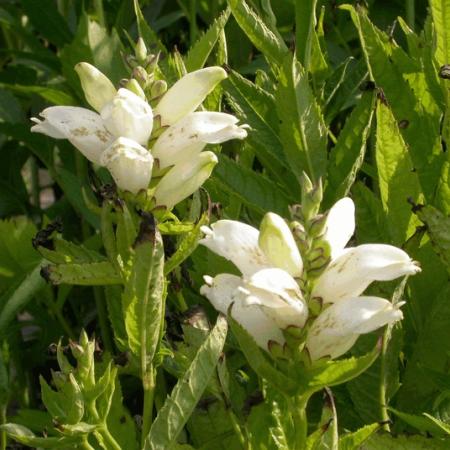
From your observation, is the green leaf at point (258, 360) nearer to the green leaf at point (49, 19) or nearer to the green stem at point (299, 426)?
the green stem at point (299, 426)

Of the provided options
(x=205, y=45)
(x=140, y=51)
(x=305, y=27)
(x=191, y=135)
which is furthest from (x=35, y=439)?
(x=305, y=27)

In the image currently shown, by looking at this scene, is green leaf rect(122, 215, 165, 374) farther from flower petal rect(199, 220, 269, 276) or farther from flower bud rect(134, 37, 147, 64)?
flower bud rect(134, 37, 147, 64)

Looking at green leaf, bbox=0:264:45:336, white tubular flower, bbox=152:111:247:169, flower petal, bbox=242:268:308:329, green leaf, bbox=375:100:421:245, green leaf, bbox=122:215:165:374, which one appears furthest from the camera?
green leaf, bbox=0:264:45:336

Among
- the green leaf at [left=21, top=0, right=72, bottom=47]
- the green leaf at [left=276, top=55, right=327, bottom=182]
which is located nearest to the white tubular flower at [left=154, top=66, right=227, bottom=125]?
the green leaf at [left=276, top=55, right=327, bottom=182]

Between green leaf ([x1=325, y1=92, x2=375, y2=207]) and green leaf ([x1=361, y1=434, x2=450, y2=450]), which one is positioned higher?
green leaf ([x1=325, y1=92, x2=375, y2=207])

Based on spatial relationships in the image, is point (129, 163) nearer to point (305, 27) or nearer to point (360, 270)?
point (360, 270)

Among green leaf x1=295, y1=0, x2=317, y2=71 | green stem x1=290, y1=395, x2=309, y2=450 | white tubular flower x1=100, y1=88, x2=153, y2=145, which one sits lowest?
green stem x1=290, y1=395, x2=309, y2=450

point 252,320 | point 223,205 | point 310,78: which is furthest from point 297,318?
point 310,78

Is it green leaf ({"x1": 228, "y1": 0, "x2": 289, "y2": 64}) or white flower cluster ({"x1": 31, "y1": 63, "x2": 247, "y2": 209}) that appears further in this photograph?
green leaf ({"x1": 228, "y1": 0, "x2": 289, "y2": 64})
